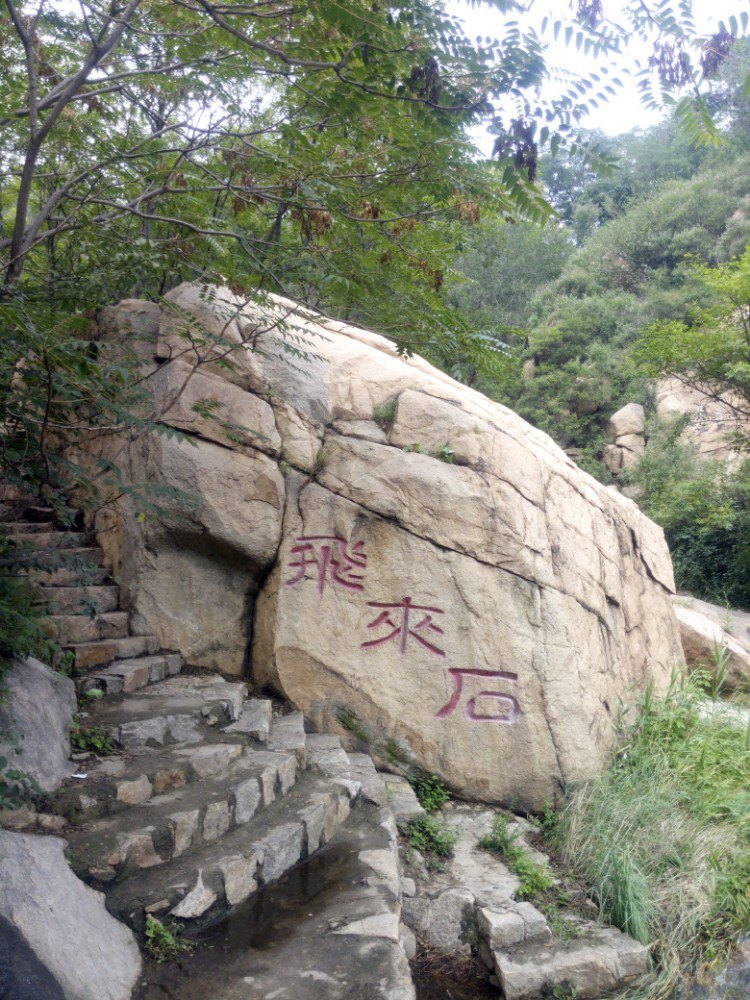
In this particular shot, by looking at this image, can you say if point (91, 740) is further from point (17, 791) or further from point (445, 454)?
point (445, 454)

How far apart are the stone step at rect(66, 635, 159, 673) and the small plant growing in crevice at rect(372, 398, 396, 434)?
2.30 meters

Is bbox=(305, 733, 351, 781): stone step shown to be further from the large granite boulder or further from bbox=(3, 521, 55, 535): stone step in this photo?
bbox=(3, 521, 55, 535): stone step

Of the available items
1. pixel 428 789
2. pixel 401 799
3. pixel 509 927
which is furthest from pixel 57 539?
pixel 509 927

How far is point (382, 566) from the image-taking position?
546cm

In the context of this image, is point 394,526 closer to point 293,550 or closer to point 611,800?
point 293,550

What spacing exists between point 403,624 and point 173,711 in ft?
5.63

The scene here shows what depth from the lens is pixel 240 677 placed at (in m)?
5.52

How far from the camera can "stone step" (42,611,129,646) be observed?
4746 millimetres

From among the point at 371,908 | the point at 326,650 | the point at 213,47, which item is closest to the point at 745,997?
the point at 371,908

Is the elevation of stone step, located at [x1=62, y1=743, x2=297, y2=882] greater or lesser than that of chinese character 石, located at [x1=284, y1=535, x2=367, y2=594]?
lesser

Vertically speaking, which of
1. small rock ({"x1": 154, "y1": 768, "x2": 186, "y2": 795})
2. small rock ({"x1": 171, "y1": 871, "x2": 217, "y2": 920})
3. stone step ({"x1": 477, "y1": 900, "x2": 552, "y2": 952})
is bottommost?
stone step ({"x1": 477, "y1": 900, "x2": 552, "y2": 952})

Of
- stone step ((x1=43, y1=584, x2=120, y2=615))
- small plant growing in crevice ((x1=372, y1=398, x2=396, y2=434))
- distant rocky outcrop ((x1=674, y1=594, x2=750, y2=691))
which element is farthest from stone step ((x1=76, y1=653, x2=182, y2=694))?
distant rocky outcrop ((x1=674, y1=594, x2=750, y2=691))

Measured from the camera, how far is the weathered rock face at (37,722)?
3.34m

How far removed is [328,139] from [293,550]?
2891 mm
